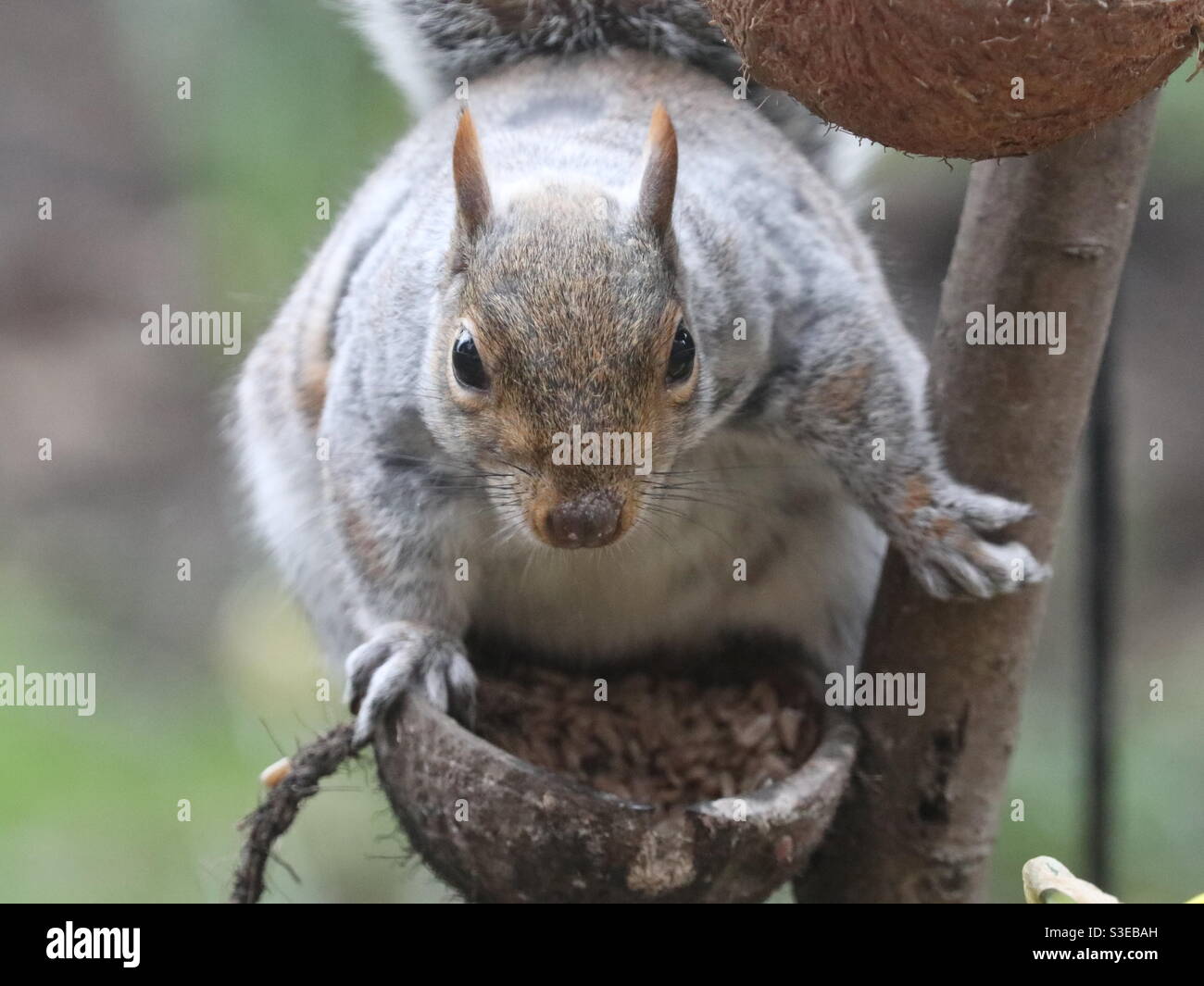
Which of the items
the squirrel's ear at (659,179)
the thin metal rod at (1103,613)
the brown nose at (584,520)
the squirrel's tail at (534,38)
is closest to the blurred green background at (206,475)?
the thin metal rod at (1103,613)

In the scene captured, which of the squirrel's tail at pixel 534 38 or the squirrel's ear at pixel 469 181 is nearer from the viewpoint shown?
the squirrel's ear at pixel 469 181

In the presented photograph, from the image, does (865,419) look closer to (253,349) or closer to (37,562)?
(253,349)

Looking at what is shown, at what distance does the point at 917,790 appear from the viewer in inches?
50.6

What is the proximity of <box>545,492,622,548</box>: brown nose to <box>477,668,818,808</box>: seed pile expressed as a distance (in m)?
0.33

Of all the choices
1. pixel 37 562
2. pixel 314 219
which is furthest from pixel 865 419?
pixel 37 562

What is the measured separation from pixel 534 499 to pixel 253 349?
0.87 meters

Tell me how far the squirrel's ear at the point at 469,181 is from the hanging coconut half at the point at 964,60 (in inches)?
9.5

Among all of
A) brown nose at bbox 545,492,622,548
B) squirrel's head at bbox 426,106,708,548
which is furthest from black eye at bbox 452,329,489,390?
brown nose at bbox 545,492,622,548

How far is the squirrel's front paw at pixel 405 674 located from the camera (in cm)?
118

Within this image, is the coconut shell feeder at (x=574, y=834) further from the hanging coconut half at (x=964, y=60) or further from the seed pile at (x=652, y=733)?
the hanging coconut half at (x=964, y=60)

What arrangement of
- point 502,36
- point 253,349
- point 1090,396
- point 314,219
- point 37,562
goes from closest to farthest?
point 1090,396
point 502,36
point 253,349
point 314,219
point 37,562

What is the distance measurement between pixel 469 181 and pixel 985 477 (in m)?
0.50

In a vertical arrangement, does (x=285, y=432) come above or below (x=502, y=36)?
below
